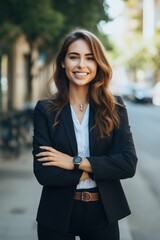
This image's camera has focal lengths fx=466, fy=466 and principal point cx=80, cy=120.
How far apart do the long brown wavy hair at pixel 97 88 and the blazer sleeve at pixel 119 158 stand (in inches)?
1.8

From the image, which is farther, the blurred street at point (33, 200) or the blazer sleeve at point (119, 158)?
the blurred street at point (33, 200)

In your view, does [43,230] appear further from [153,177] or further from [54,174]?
[153,177]

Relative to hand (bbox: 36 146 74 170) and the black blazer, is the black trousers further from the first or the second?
hand (bbox: 36 146 74 170)

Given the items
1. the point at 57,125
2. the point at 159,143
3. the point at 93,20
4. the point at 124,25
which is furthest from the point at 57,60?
the point at 124,25

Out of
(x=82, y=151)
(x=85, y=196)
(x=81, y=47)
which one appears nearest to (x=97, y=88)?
(x=81, y=47)

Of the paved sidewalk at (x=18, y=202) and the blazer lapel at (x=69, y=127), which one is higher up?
Result: the blazer lapel at (x=69, y=127)

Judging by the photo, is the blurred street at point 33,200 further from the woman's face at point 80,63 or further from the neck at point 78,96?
the woman's face at point 80,63

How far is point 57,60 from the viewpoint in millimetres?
2482

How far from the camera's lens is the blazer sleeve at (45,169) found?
228cm

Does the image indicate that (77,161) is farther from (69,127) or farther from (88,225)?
(88,225)

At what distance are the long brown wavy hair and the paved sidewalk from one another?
2615 mm

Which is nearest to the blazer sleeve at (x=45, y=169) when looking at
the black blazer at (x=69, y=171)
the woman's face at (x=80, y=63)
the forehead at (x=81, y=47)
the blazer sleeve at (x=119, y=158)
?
the black blazer at (x=69, y=171)

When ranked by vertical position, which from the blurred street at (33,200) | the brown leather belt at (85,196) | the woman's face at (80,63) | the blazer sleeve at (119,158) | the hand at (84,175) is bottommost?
the blurred street at (33,200)

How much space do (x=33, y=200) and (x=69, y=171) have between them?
413cm
